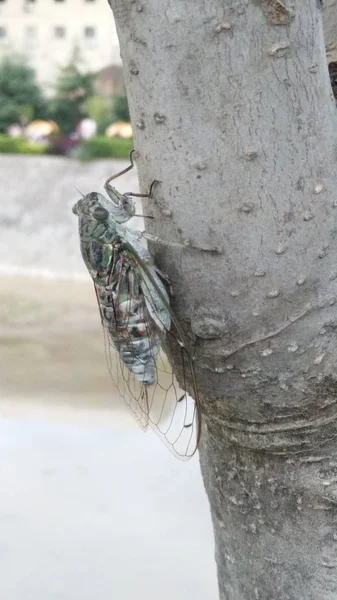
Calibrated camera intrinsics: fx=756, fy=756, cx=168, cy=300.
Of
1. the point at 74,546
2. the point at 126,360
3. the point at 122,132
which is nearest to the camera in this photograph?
the point at 126,360

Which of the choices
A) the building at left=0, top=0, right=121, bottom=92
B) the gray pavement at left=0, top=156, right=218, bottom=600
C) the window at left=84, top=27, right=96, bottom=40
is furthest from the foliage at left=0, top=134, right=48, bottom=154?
the window at left=84, top=27, right=96, bottom=40

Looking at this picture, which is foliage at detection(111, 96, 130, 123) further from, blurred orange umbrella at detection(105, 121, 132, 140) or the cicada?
the cicada

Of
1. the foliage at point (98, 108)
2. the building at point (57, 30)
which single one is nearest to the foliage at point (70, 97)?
the foliage at point (98, 108)

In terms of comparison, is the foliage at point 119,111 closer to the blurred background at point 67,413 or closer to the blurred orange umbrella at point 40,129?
the blurred background at point 67,413

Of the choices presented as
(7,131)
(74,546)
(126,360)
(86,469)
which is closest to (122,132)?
(7,131)

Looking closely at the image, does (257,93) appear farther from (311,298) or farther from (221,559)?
(221,559)

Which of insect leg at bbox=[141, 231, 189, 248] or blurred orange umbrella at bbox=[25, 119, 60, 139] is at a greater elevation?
blurred orange umbrella at bbox=[25, 119, 60, 139]

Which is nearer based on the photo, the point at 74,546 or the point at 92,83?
the point at 74,546
